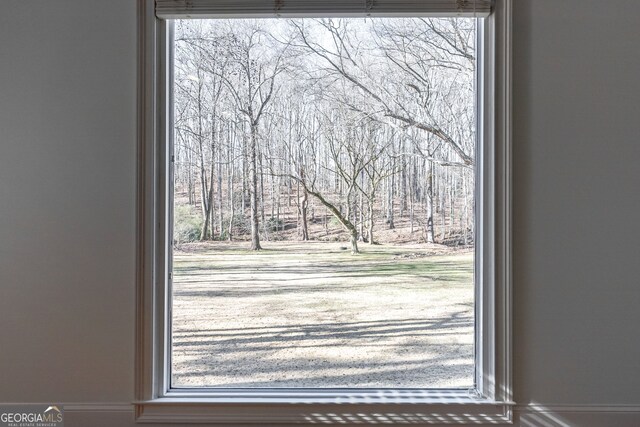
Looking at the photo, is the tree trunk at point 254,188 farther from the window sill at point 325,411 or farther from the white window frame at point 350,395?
the window sill at point 325,411

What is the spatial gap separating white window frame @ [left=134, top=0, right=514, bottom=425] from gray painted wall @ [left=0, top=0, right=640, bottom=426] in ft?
0.16

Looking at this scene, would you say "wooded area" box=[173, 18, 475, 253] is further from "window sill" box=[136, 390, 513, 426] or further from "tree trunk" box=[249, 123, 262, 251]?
"window sill" box=[136, 390, 513, 426]

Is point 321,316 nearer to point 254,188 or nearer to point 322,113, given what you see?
point 254,188

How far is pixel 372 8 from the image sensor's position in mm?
1911

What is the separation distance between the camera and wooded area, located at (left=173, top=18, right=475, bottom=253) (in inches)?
78.4

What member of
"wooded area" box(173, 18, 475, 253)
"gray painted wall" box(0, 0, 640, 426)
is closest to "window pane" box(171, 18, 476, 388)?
"wooded area" box(173, 18, 475, 253)

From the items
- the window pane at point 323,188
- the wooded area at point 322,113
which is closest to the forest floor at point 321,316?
the window pane at point 323,188
